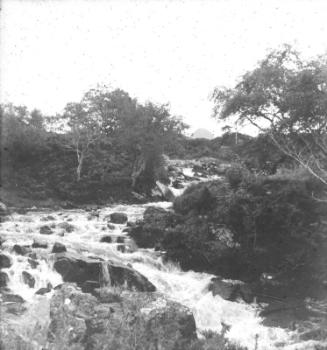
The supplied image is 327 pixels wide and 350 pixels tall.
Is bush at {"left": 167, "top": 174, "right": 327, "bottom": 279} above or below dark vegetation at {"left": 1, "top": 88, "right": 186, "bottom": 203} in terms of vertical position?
below

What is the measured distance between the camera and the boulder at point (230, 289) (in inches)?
572

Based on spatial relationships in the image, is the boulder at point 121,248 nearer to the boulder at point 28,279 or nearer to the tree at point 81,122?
the boulder at point 28,279

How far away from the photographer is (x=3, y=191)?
101 ft

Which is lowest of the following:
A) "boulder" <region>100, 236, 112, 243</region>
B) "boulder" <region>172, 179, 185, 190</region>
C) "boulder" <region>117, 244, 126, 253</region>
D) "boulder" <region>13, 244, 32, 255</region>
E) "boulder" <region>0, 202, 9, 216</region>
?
"boulder" <region>117, 244, 126, 253</region>

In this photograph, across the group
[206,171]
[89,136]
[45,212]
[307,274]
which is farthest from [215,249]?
[206,171]

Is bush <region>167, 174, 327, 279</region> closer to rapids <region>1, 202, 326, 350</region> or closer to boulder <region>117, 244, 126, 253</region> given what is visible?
rapids <region>1, 202, 326, 350</region>

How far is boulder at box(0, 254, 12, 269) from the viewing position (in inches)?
540

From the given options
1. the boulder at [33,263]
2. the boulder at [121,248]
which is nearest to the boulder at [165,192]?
the boulder at [121,248]

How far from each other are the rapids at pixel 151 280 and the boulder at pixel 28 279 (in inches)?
4.9

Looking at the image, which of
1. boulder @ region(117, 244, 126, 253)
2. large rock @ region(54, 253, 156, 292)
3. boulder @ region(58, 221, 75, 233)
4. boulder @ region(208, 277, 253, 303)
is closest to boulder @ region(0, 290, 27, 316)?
large rock @ region(54, 253, 156, 292)

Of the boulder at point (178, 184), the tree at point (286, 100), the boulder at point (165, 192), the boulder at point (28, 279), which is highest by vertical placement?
the tree at point (286, 100)

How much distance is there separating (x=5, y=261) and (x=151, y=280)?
522cm

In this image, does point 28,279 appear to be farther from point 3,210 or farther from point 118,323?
point 3,210

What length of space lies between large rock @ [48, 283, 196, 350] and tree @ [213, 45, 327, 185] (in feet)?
50.4
